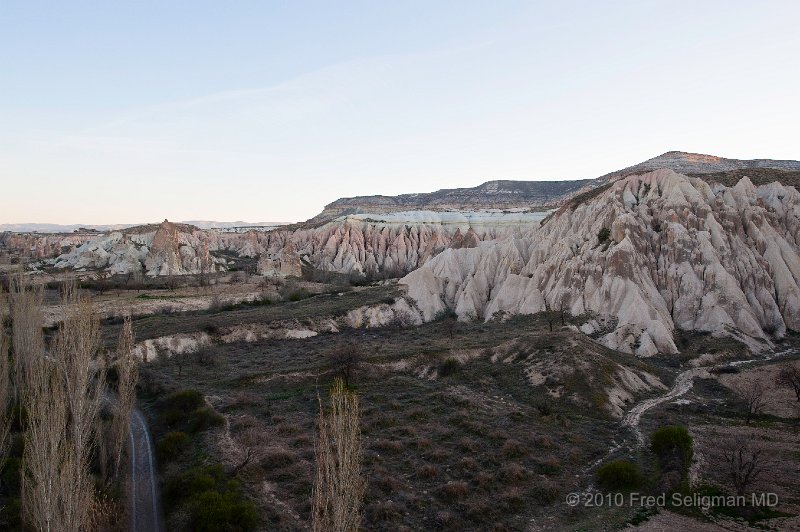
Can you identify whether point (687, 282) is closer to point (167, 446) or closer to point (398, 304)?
point (398, 304)

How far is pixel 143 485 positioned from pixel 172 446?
2454 mm

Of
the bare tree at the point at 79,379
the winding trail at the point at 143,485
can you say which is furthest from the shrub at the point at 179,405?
the bare tree at the point at 79,379

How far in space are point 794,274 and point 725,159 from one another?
235 ft

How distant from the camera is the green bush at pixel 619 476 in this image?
1630cm

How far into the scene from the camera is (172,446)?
66.8ft

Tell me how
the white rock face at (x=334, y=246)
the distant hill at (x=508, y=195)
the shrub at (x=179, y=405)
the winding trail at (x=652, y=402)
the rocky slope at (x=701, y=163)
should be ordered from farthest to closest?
the distant hill at (x=508, y=195) → the rocky slope at (x=701, y=163) → the white rock face at (x=334, y=246) → the shrub at (x=179, y=405) → the winding trail at (x=652, y=402)

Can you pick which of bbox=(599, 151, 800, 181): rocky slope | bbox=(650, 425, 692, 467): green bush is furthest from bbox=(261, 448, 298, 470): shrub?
bbox=(599, 151, 800, 181): rocky slope

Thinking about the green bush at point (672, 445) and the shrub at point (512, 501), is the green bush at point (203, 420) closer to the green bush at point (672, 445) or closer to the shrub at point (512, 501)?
the shrub at point (512, 501)

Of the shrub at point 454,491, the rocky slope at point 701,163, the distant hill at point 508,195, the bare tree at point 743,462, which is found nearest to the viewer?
the bare tree at point 743,462

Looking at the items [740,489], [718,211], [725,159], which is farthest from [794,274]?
[725,159]

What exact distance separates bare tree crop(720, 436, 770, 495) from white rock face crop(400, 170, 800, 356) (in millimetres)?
14567

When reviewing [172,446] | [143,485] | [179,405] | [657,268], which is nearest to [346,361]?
[179,405]

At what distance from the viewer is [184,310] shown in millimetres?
53969

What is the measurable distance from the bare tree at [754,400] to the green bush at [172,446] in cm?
2531
